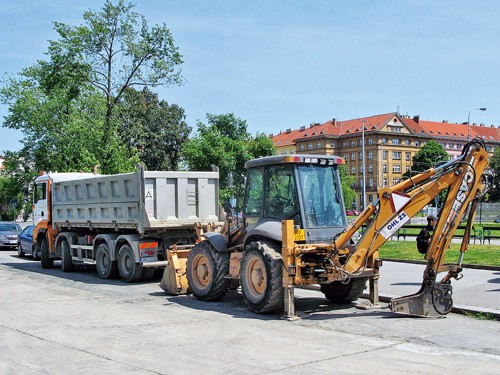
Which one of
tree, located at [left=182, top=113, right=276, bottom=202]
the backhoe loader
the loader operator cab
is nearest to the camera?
the backhoe loader

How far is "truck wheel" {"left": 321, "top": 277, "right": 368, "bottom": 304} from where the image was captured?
1076cm

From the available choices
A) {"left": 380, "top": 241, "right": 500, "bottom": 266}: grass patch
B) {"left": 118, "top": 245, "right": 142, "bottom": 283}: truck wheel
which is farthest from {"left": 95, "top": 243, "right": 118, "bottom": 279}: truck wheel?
{"left": 380, "top": 241, "right": 500, "bottom": 266}: grass patch

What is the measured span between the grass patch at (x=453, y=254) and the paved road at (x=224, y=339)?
638 cm

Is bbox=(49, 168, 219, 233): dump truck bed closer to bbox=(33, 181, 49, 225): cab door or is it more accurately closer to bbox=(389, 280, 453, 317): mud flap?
bbox=(33, 181, 49, 225): cab door

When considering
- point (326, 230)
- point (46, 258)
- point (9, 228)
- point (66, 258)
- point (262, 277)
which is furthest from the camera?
point (9, 228)

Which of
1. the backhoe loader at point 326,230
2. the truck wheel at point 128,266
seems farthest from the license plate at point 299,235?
the truck wheel at point 128,266

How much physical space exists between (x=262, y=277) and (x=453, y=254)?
33.3 feet

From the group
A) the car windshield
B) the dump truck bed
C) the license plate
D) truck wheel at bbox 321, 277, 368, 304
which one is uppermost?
the dump truck bed

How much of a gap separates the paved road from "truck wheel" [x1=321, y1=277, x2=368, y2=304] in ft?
0.87

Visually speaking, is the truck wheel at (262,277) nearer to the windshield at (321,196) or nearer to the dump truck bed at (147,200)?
the windshield at (321,196)

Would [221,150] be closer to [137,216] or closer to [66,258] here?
[66,258]

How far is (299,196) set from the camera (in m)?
9.88

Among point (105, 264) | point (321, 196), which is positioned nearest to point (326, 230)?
point (321, 196)

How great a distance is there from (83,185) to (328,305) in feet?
30.2
